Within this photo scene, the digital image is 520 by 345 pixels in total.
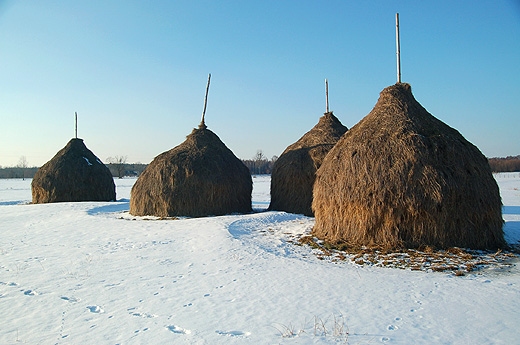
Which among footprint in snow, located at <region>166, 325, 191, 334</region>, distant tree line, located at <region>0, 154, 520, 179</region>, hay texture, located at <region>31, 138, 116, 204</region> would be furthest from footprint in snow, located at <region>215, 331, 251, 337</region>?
distant tree line, located at <region>0, 154, 520, 179</region>

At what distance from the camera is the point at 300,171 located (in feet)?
51.6

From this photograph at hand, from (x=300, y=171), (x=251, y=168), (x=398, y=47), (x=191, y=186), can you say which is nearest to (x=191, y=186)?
(x=191, y=186)

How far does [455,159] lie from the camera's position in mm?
9570

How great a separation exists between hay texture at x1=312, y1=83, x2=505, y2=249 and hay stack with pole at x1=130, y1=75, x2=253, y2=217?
6.44 meters

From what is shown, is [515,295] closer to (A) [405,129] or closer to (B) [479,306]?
(B) [479,306]

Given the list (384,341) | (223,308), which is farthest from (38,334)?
(384,341)

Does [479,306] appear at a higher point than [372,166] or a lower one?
lower

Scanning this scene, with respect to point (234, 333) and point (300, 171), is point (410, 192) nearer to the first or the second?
point (234, 333)

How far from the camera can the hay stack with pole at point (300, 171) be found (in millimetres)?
15625

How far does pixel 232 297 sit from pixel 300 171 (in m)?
10.1

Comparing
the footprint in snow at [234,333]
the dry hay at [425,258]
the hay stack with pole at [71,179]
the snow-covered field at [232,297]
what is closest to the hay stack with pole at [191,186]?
the snow-covered field at [232,297]

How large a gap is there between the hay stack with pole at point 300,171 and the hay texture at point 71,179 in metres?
12.3

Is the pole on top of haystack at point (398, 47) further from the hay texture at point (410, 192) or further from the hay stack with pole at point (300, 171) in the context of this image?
the hay stack with pole at point (300, 171)

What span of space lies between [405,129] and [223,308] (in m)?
7.15
